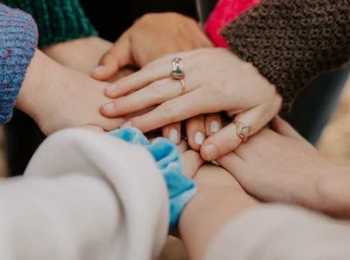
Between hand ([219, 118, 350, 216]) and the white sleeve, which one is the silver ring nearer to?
hand ([219, 118, 350, 216])

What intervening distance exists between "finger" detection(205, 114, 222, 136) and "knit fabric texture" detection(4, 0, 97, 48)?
0.78 ft

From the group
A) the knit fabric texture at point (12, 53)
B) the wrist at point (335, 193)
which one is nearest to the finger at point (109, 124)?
the knit fabric texture at point (12, 53)

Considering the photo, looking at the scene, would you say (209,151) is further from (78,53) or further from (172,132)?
(78,53)

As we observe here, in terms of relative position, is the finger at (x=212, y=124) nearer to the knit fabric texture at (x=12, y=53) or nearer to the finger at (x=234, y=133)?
the finger at (x=234, y=133)

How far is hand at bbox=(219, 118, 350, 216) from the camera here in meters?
0.52

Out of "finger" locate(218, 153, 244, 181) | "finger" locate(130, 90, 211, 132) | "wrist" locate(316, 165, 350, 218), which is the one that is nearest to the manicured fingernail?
"finger" locate(130, 90, 211, 132)

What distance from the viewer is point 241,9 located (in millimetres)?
811

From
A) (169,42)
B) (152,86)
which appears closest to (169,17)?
(169,42)

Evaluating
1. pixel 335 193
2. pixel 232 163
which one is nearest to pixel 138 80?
pixel 232 163

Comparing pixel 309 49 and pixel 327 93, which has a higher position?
pixel 309 49

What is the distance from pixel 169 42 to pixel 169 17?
2.5 inches

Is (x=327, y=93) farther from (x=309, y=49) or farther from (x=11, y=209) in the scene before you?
(x=11, y=209)

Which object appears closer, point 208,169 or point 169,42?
point 208,169

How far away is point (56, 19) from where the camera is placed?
2.61 ft
